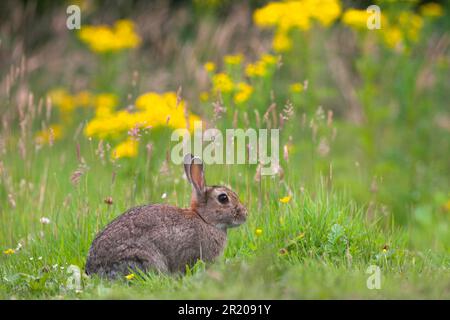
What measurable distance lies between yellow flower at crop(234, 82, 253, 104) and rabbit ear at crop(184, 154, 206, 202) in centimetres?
147

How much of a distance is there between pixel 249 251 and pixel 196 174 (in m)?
0.75

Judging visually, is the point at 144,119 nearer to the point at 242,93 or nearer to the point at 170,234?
the point at 242,93

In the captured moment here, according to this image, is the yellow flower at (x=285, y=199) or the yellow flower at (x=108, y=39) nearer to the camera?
the yellow flower at (x=285, y=199)

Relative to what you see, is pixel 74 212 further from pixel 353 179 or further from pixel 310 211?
pixel 353 179

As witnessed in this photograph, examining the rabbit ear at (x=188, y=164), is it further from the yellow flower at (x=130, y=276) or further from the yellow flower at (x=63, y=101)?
the yellow flower at (x=63, y=101)

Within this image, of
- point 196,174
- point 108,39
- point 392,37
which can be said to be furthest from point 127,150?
point 392,37

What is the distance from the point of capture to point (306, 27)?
31.6ft

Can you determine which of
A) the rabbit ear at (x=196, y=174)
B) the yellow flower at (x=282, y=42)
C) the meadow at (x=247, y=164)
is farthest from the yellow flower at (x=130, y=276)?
the yellow flower at (x=282, y=42)

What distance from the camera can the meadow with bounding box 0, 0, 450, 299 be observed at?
20.0 feet

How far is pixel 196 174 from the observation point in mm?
6832

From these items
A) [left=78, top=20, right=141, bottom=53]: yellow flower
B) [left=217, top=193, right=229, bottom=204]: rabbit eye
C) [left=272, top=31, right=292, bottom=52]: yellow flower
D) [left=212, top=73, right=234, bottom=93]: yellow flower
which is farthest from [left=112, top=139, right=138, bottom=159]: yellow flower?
[left=78, top=20, right=141, bottom=53]: yellow flower

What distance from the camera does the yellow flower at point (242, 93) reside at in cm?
812

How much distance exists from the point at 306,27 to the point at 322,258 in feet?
12.8

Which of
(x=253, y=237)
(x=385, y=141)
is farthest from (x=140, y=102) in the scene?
(x=385, y=141)
